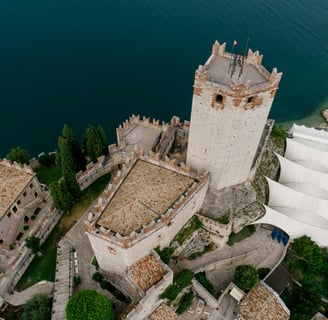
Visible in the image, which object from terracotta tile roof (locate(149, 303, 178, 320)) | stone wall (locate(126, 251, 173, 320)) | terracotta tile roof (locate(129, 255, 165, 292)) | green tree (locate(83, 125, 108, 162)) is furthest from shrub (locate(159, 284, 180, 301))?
green tree (locate(83, 125, 108, 162))

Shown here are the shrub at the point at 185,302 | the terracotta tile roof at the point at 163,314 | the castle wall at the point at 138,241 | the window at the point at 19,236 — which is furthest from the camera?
the window at the point at 19,236

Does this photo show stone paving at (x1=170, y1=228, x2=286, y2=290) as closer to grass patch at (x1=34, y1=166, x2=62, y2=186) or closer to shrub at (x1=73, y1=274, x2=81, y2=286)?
shrub at (x1=73, y1=274, x2=81, y2=286)

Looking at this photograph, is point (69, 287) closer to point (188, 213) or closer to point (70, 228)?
point (70, 228)

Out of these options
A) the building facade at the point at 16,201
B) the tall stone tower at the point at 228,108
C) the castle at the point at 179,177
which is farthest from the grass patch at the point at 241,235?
the building facade at the point at 16,201

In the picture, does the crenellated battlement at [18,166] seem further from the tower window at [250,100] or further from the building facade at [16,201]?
the tower window at [250,100]

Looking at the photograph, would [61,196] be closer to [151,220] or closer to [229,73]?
[151,220]

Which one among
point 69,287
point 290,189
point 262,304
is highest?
point 290,189

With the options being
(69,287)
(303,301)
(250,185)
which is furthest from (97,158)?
(303,301)
